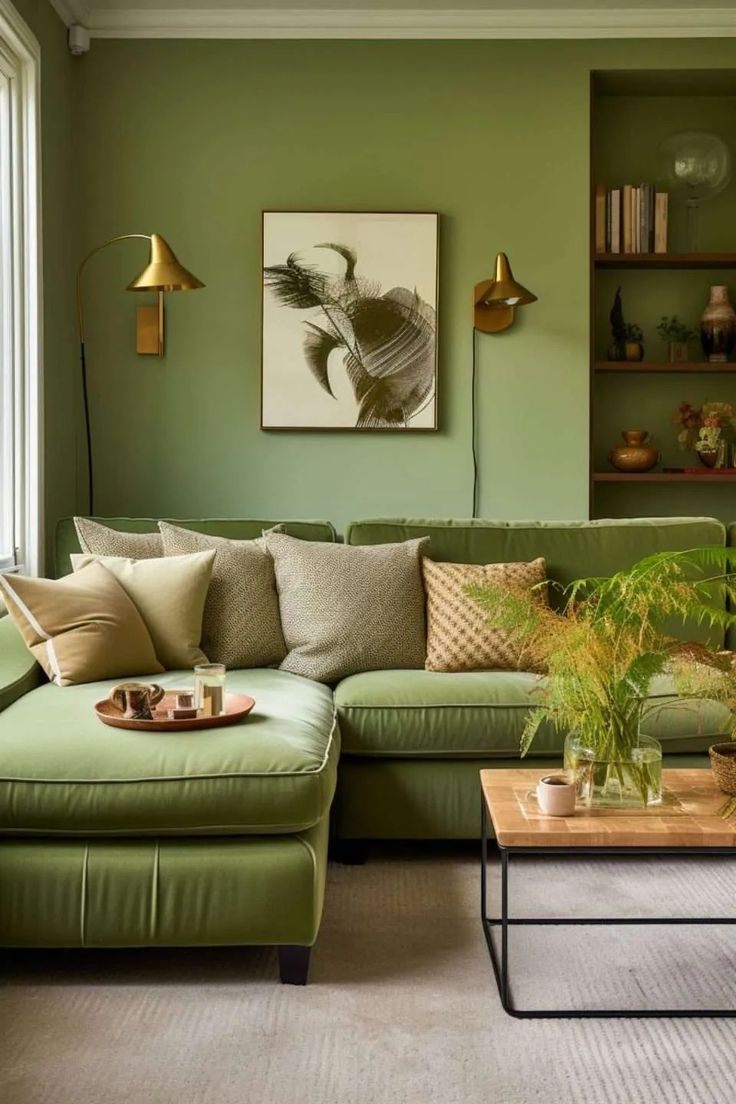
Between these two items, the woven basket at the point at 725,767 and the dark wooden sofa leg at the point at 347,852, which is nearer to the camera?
the woven basket at the point at 725,767

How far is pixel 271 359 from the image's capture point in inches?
166

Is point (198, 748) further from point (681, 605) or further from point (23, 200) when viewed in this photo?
point (23, 200)

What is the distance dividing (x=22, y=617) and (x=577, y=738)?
4.84 ft

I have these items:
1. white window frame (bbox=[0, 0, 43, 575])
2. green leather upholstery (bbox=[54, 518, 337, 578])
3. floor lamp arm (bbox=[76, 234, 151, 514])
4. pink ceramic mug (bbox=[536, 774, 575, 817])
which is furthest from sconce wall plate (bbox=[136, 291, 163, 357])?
pink ceramic mug (bbox=[536, 774, 575, 817])

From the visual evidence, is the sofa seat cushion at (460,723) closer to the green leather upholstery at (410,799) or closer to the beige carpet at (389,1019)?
the green leather upholstery at (410,799)

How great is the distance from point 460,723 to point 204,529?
1164mm

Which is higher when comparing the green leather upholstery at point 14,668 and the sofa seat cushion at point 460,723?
the green leather upholstery at point 14,668

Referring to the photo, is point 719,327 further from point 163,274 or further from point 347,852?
point 347,852

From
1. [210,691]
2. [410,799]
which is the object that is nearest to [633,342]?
A: [410,799]

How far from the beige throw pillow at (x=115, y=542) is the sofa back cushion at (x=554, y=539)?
653 mm

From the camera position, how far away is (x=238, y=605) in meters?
3.33

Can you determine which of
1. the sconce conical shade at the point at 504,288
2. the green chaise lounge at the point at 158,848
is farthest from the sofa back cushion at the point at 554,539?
the green chaise lounge at the point at 158,848

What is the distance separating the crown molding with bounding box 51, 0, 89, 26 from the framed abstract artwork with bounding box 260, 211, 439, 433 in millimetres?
975

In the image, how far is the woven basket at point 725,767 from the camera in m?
2.24
